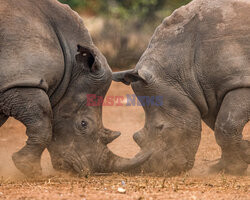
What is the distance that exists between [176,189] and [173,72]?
221 centimetres

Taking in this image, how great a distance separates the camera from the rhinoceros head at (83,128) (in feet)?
25.0

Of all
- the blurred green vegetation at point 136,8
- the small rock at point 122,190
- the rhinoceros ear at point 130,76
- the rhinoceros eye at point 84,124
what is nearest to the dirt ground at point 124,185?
the small rock at point 122,190

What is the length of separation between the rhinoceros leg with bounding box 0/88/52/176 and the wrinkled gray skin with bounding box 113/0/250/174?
1.51 metres

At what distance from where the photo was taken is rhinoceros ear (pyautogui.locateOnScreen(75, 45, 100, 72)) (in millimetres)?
7438

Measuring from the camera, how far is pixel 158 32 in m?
8.38

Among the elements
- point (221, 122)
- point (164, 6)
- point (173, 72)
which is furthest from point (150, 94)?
point (164, 6)

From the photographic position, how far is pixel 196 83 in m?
8.06

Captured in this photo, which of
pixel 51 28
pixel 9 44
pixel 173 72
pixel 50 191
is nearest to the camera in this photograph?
pixel 50 191

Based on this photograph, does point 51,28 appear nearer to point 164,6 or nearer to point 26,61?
point 26,61

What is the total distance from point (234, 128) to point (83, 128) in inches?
78.6

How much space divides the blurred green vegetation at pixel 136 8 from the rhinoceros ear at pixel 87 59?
1263 cm

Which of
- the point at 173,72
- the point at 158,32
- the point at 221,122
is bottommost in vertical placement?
the point at 221,122

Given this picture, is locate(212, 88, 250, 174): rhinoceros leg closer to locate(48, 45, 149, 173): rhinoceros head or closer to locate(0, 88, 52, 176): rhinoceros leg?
locate(48, 45, 149, 173): rhinoceros head

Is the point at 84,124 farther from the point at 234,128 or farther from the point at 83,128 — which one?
the point at 234,128
